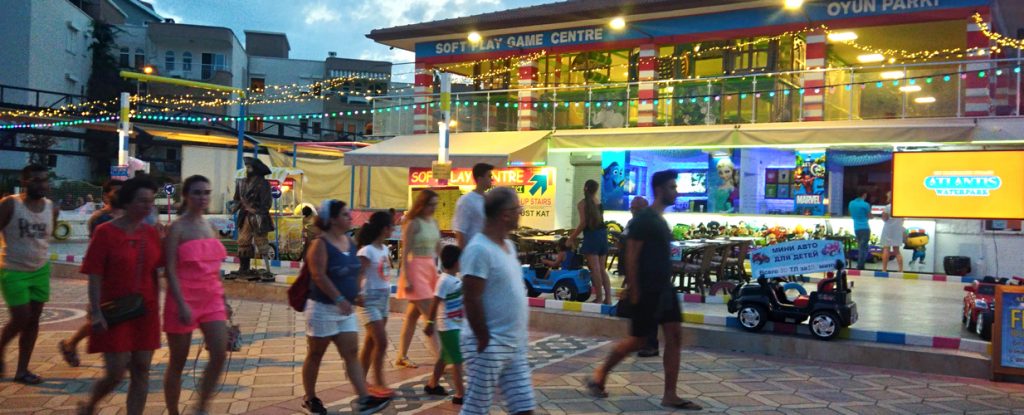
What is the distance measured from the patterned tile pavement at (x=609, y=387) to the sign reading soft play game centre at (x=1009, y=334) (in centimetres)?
17

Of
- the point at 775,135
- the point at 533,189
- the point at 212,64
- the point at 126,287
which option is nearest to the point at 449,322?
the point at 126,287

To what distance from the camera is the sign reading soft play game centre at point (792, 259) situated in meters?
7.91

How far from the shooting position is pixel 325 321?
5.20 meters

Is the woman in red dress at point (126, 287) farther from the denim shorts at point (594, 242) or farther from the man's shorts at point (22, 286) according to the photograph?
the denim shorts at point (594, 242)

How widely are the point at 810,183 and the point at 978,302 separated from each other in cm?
975

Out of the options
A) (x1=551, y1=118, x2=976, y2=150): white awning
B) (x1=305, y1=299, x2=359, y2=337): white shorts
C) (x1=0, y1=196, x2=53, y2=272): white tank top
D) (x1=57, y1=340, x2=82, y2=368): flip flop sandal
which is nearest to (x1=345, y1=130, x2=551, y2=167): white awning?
(x1=551, y1=118, x2=976, y2=150): white awning

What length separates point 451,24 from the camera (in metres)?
22.8

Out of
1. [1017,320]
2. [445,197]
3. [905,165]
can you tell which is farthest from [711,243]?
[1017,320]

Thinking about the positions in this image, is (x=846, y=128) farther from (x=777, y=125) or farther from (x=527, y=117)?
(x=527, y=117)

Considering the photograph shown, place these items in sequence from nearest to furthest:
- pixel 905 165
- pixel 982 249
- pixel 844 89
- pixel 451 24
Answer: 1. pixel 905 165
2. pixel 982 249
3. pixel 844 89
4. pixel 451 24

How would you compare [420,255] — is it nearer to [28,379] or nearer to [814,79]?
[28,379]

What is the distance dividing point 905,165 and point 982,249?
5.15 meters

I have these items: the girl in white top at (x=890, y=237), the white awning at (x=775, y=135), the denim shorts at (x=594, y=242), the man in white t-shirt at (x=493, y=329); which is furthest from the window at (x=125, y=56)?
the man in white t-shirt at (x=493, y=329)

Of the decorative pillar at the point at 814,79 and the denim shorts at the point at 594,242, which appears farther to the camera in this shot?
the decorative pillar at the point at 814,79
